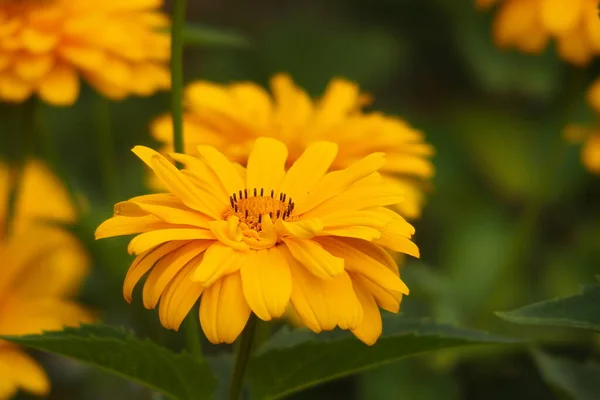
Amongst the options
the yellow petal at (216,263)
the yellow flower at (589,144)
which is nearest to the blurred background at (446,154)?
the yellow flower at (589,144)

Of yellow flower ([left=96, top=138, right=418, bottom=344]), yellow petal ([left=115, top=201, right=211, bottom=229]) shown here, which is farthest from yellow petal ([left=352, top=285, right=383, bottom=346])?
yellow petal ([left=115, top=201, right=211, bottom=229])

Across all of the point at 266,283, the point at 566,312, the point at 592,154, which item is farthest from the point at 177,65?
the point at 592,154

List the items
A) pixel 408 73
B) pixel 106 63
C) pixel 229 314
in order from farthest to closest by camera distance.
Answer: pixel 408 73 < pixel 106 63 < pixel 229 314

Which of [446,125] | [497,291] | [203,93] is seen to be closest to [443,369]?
[497,291]

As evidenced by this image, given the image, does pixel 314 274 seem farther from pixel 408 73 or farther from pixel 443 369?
pixel 408 73

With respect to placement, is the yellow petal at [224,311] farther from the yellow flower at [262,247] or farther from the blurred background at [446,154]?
the blurred background at [446,154]

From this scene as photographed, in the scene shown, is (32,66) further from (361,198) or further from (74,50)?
(361,198)
